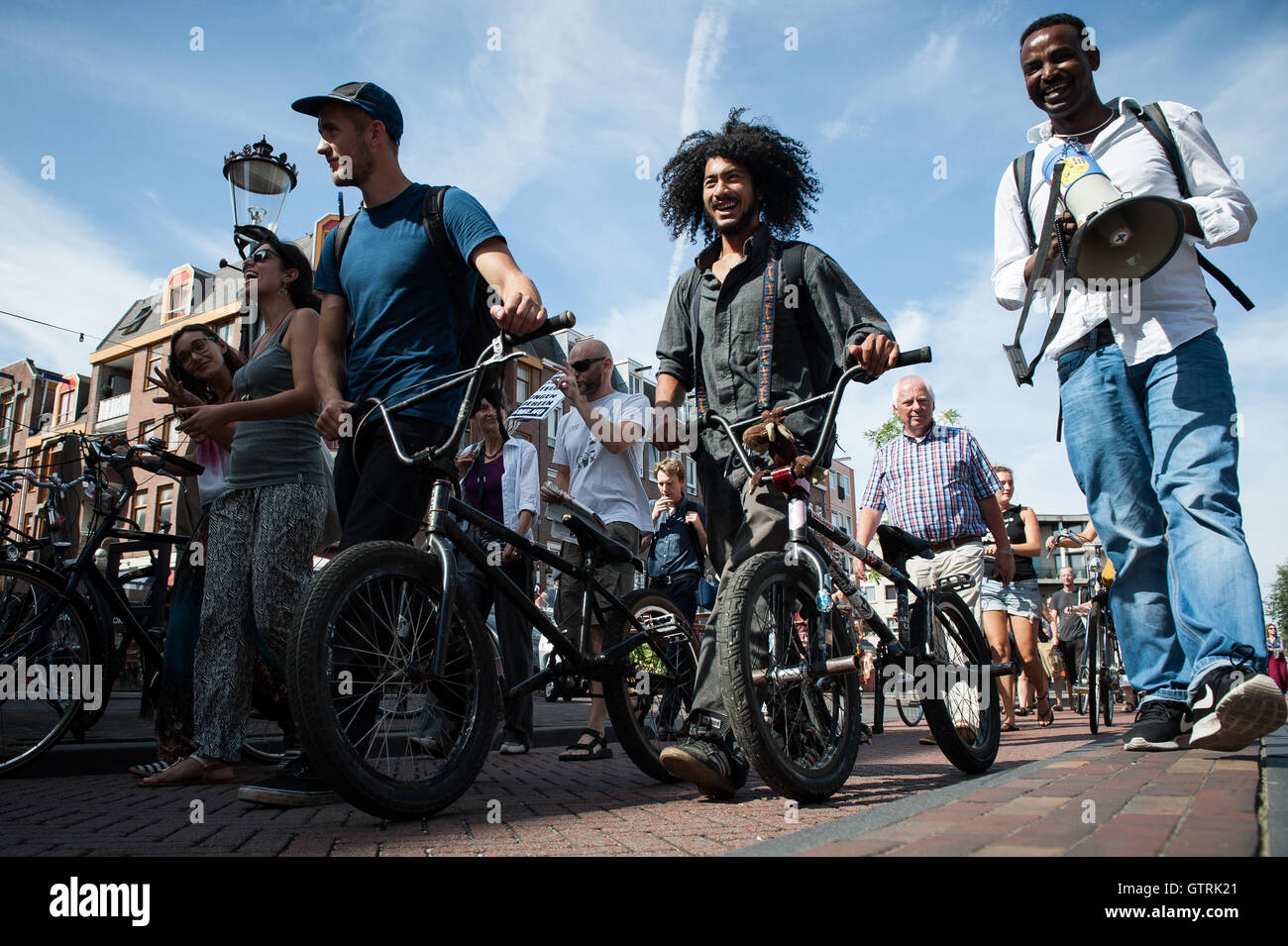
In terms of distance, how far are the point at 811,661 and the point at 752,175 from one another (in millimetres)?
2025

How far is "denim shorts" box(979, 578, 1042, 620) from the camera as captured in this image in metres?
6.91

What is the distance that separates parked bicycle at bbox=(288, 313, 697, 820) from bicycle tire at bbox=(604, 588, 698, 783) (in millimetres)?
338

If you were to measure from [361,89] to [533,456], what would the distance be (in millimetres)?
2732

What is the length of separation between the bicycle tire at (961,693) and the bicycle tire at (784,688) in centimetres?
61

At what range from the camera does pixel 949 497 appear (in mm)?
5969

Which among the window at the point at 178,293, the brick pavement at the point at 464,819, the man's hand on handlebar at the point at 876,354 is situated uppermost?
the window at the point at 178,293

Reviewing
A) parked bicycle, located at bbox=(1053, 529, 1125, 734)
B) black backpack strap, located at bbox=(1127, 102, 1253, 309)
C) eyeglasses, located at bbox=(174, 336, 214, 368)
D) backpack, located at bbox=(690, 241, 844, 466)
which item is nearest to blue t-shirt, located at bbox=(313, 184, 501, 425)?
backpack, located at bbox=(690, 241, 844, 466)

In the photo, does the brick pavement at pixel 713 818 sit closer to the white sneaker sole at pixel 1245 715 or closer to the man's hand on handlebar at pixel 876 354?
the white sneaker sole at pixel 1245 715

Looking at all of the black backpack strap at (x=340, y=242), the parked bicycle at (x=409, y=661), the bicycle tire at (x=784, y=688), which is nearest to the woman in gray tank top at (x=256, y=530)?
the black backpack strap at (x=340, y=242)

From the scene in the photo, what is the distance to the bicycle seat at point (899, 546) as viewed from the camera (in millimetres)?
3871

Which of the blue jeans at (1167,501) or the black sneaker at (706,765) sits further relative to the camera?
the blue jeans at (1167,501)

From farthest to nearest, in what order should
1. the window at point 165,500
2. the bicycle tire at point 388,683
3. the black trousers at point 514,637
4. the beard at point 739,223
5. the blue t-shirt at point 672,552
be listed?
the window at point 165,500, the blue t-shirt at point 672,552, the black trousers at point 514,637, the beard at point 739,223, the bicycle tire at point 388,683

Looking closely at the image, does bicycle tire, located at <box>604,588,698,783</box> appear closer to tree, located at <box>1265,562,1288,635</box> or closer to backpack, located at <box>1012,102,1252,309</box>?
backpack, located at <box>1012,102,1252,309</box>
